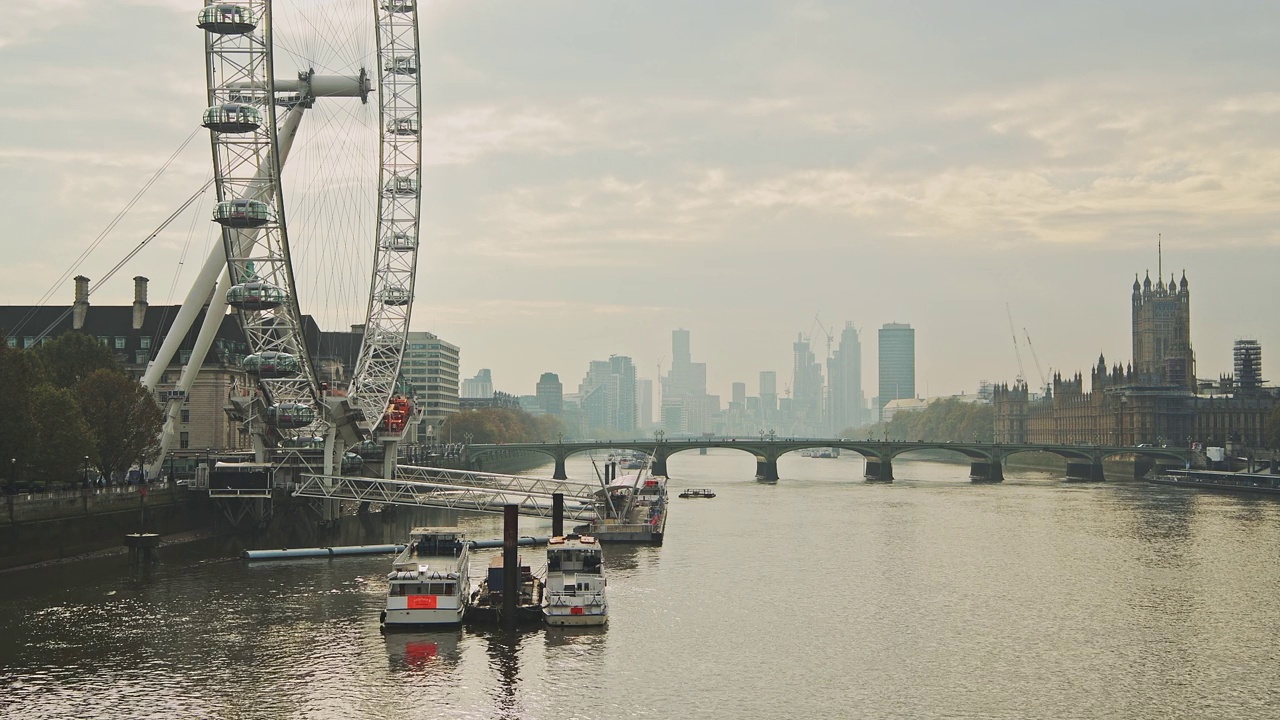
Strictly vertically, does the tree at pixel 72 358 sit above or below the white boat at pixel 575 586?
above

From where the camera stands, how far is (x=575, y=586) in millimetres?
59812

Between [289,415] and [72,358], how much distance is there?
20.7 metres

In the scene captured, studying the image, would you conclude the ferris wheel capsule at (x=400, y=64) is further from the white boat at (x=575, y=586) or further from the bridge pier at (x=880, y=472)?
the bridge pier at (x=880, y=472)

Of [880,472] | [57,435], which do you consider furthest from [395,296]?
[880,472]

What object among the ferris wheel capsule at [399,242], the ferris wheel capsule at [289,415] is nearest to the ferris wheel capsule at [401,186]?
the ferris wheel capsule at [399,242]

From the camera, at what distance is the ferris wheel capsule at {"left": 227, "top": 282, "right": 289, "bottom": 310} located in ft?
274

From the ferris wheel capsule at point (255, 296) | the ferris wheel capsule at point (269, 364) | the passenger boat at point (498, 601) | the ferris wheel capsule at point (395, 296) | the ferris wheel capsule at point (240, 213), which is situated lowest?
the passenger boat at point (498, 601)

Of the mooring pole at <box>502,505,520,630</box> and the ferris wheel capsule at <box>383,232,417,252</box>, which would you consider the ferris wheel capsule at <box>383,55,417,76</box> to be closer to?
the ferris wheel capsule at <box>383,232,417,252</box>

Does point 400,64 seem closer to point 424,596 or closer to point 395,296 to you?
point 395,296

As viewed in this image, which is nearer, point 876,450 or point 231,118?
point 231,118

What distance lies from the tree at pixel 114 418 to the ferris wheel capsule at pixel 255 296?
451 inches

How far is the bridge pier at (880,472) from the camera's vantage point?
187375 millimetres

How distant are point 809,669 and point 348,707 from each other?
1784 cm

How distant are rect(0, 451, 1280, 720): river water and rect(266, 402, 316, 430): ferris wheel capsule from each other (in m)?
10.8
